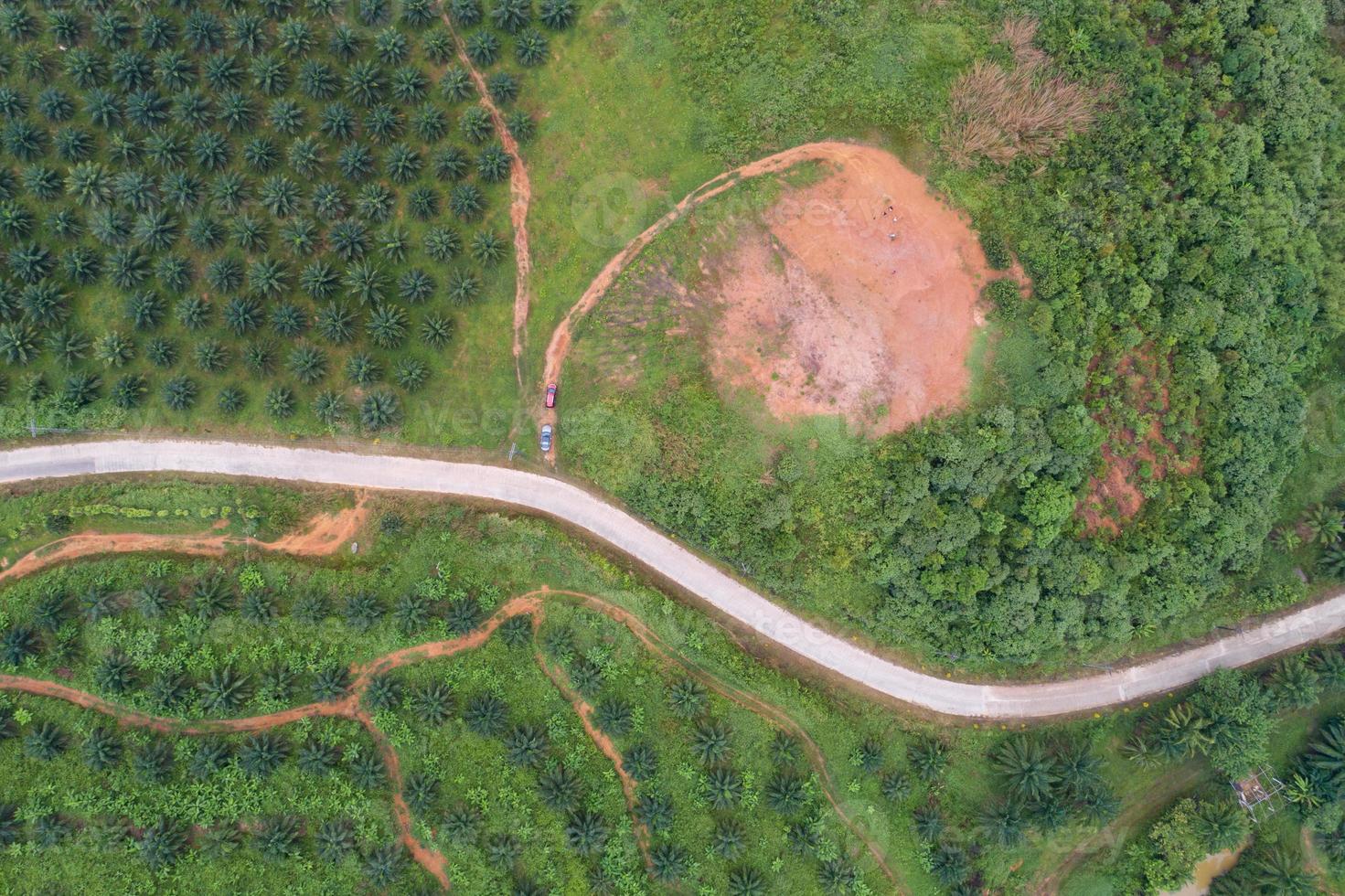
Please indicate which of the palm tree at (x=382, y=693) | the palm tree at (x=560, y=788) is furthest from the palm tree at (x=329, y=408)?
the palm tree at (x=560, y=788)

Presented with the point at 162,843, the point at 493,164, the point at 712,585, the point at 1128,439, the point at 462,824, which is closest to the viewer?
the point at 162,843

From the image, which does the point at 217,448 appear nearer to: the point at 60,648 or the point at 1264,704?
the point at 60,648

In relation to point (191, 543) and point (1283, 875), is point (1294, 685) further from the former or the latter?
point (191, 543)

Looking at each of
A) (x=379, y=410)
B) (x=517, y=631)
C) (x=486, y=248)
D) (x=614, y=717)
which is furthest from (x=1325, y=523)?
(x=379, y=410)

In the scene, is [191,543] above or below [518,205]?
below

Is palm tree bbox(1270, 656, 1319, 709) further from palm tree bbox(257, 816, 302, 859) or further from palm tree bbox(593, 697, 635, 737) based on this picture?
palm tree bbox(257, 816, 302, 859)

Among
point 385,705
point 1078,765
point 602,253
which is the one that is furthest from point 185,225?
point 1078,765
